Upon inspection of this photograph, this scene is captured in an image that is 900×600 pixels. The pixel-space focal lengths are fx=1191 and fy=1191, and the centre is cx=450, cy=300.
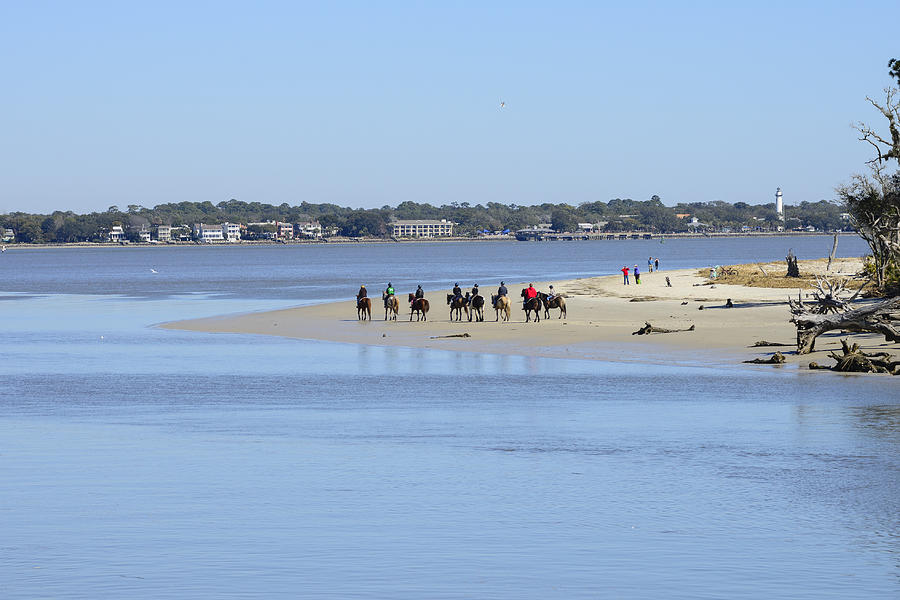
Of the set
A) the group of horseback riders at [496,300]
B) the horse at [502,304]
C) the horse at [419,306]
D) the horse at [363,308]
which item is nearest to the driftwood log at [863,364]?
the group of horseback riders at [496,300]

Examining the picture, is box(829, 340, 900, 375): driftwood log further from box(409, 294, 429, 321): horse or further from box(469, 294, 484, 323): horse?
box(409, 294, 429, 321): horse

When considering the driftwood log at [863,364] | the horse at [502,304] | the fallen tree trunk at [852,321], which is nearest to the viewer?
the driftwood log at [863,364]

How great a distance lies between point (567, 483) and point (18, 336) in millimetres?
34901

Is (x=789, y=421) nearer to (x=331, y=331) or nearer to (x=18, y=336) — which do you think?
(x=331, y=331)

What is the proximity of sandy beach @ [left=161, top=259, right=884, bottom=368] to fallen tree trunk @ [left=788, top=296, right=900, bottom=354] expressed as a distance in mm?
768

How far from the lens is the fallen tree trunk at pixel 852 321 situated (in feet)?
100

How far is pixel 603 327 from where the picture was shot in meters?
43.6

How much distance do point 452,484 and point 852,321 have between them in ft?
58.3

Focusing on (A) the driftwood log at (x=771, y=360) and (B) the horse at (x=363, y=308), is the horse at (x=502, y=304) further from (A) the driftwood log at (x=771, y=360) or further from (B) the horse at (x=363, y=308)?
(A) the driftwood log at (x=771, y=360)

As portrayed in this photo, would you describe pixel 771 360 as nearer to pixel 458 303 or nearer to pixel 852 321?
pixel 852 321

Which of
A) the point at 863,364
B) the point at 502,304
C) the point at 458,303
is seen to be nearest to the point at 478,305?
the point at 502,304

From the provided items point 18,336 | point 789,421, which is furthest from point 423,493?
point 18,336

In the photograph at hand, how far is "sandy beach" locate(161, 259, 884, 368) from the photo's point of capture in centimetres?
3534

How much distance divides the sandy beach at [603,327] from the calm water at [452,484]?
4.29 metres
